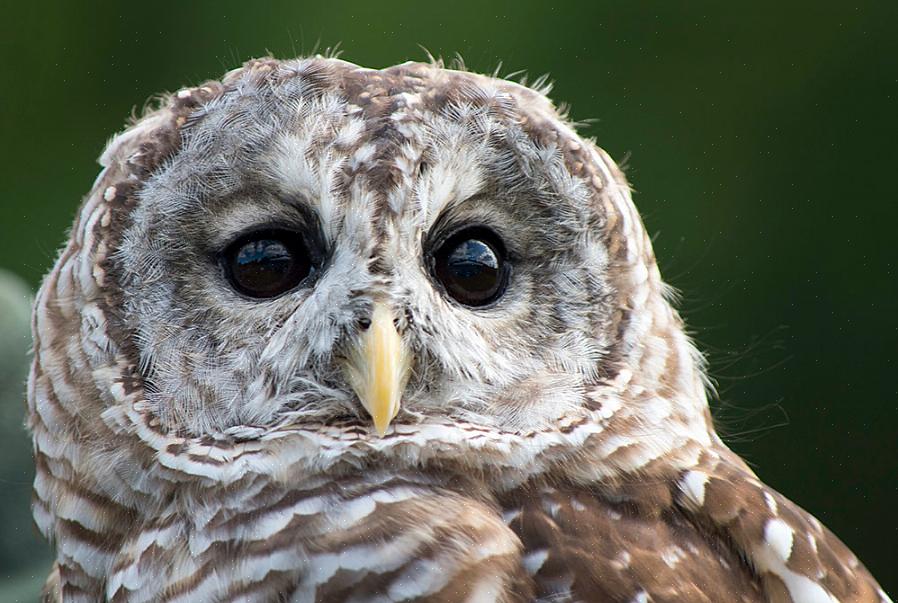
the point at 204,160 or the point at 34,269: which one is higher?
the point at 204,160

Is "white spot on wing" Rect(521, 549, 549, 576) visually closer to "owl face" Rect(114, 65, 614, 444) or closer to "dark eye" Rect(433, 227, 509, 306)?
"owl face" Rect(114, 65, 614, 444)

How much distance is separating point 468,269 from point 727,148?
3.19m

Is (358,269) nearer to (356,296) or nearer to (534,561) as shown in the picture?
(356,296)

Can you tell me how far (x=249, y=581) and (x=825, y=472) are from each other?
3.35 meters

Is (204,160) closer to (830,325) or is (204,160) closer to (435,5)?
(435,5)

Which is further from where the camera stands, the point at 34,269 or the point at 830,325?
the point at 830,325

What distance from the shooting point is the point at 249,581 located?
5.09 ft

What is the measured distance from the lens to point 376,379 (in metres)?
1.58

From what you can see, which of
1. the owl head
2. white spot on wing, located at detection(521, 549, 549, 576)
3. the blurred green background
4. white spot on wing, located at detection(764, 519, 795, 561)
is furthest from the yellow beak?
the blurred green background

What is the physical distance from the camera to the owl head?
165 centimetres

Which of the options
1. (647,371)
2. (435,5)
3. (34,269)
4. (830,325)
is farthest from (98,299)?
(830,325)

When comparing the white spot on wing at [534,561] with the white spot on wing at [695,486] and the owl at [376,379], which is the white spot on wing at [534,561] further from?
the white spot on wing at [695,486]

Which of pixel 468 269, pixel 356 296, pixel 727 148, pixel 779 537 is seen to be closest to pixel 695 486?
pixel 779 537

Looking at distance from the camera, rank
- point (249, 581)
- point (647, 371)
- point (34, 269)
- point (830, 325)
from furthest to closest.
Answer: point (830, 325) → point (34, 269) → point (647, 371) → point (249, 581)
